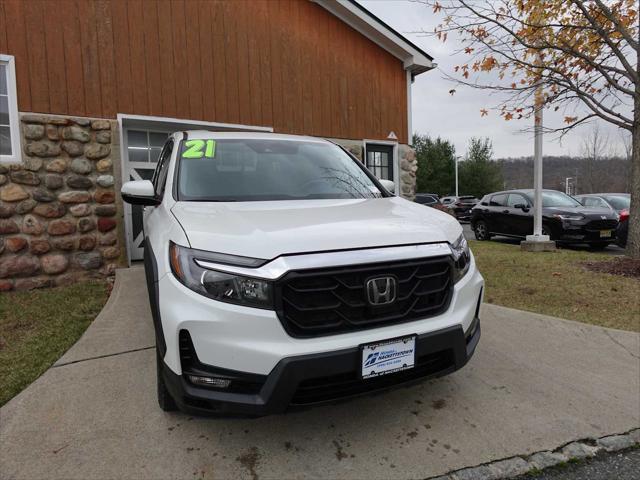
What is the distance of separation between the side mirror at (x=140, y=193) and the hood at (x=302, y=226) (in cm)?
46

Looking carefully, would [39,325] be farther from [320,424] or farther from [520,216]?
[520,216]

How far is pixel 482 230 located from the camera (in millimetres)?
12469

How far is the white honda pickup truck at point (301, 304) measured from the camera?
72.4 inches

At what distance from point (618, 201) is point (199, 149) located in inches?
511

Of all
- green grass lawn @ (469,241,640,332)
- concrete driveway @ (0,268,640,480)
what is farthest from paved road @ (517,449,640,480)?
green grass lawn @ (469,241,640,332)

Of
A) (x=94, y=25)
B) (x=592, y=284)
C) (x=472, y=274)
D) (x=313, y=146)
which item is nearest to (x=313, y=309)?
(x=472, y=274)

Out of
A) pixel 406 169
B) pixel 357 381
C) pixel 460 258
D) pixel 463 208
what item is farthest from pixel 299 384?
pixel 463 208

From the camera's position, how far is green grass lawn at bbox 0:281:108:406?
309 centimetres

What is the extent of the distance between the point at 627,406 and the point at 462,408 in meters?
1.16

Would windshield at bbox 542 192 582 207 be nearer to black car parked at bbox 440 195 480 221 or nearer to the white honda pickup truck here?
the white honda pickup truck

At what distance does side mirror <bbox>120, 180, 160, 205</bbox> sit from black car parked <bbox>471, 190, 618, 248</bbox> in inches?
379

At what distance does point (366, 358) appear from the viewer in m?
1.96

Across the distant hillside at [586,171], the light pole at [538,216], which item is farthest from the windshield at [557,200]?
the distant hillside at [586,171]

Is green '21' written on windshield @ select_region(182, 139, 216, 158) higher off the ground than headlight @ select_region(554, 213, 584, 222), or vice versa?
green '21' written on windshield @ select_region(182, 139, 216, 158)
